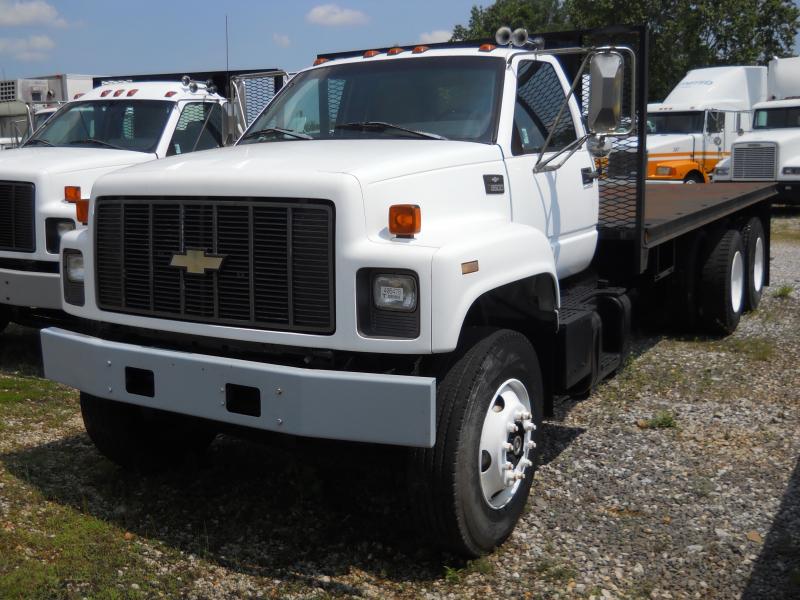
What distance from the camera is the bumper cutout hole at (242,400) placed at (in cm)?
375

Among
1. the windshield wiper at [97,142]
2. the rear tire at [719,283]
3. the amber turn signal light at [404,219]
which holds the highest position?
the windshield wiper at [97,142]

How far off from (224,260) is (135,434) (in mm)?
1487

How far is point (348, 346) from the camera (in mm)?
3652

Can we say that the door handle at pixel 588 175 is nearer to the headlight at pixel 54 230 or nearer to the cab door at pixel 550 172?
the cab door at pixel 550 172

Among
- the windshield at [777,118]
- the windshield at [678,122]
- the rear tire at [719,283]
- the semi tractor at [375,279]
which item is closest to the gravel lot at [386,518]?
the semi tractor at [375,279]

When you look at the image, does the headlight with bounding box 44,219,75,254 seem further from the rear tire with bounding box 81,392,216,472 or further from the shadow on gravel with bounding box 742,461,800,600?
the shadow on gravel with bounding box 742,461,800,600

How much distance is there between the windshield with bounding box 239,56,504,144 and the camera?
16.1ft

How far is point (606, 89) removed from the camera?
452cm

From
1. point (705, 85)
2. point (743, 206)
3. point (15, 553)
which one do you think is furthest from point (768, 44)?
point (15, 553)

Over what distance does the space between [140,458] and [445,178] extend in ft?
7.35

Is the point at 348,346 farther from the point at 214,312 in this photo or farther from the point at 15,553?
the point at 15,553

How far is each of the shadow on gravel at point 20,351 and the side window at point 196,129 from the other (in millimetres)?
2196

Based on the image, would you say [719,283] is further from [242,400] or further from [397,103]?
[242,400]

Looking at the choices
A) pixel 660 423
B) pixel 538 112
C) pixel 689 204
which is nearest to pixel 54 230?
pixel 538 112
